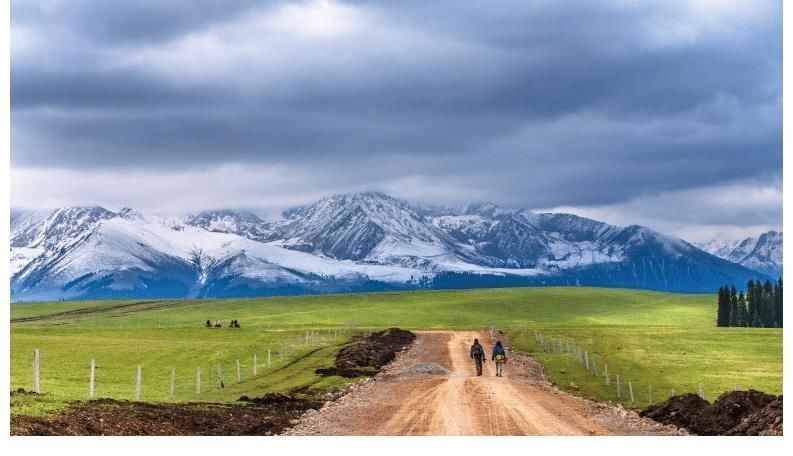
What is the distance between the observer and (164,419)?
44.3 metres

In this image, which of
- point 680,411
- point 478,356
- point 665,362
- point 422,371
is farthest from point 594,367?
point 680,411

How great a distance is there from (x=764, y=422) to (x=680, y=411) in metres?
6.69

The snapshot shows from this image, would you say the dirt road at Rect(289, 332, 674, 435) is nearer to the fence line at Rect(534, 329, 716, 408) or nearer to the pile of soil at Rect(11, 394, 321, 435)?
the pile of soil at Rect(11, 394, 321, 435)

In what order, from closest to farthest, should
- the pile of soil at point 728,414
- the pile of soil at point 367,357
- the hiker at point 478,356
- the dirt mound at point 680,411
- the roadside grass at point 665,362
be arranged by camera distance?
the pile of soil at point 728,414 < the dirt mound at point 680,411 < the roadside grass at point 665,362 < the hiker at point 478,356 < the pile of soil at point 367,357

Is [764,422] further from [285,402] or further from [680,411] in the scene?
[285,402]

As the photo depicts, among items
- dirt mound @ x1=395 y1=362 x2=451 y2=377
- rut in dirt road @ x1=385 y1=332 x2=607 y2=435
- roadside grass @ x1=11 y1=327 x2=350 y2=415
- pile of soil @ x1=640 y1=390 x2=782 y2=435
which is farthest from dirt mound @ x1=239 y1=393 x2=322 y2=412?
dirt mound @ x1=395 y1=362 x2=451 y2=377

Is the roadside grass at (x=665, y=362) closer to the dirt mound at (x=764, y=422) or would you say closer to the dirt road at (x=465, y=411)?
the dirt road at (x=465, y=411)

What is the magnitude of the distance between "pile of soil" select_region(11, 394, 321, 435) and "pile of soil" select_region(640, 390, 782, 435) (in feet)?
63.1

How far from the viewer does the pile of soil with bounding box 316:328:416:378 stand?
257 feet

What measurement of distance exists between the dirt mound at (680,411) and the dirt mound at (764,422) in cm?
291

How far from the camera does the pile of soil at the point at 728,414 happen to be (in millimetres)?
40219

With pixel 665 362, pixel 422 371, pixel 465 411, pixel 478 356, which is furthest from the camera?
pixel 665 362

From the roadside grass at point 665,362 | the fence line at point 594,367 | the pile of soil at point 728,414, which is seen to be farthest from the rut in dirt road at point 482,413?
the roadside grass at point 665,362
